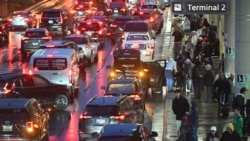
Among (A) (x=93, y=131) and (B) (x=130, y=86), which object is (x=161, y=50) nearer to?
(B) (x=130, y=86)

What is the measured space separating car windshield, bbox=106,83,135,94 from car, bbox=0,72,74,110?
270 cm

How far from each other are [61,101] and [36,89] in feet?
3.40

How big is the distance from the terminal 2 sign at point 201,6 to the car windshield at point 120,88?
5.02 m

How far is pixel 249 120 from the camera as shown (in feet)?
76.9

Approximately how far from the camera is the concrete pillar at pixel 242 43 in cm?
2819

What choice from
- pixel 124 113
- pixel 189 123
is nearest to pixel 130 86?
pixel 124 113

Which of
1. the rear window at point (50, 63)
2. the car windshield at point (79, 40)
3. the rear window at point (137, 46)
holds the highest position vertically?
the car windshield at point (79, 40)

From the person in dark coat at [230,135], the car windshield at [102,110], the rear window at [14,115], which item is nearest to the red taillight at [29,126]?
the rear window at [14,115]

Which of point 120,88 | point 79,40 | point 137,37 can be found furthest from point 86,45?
point 120,88

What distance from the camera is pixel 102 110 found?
23625 millimetres

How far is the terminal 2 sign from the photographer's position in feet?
79.4

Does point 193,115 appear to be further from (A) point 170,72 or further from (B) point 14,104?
(A) point 170,72

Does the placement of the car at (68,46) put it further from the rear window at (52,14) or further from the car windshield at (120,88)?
the rear window at (52,14)

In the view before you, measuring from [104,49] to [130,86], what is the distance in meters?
23.4
